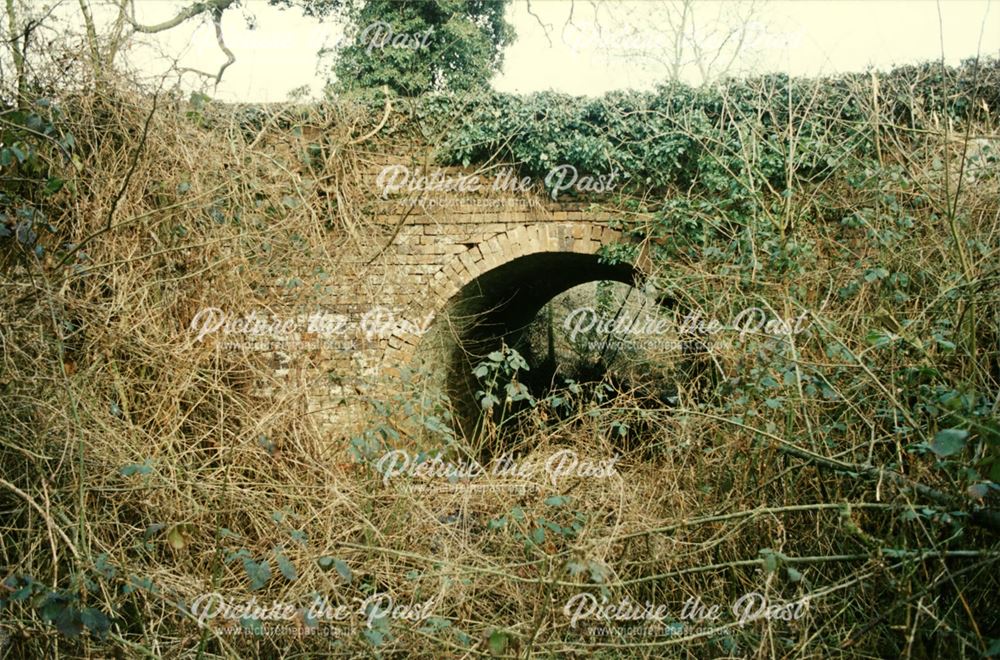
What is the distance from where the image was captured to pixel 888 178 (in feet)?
17.9

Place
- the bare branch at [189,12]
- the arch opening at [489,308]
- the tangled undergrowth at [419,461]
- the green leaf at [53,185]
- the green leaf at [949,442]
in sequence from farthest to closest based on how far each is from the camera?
1. the bare branch at [189,12]
2. the arch opening at [489,308]
3. the green leaf at [53,185]
4. the tangled undergrowth at [419,461]
5. the green leaf at [949,442]

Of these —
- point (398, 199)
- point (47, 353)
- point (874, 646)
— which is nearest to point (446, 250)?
point (398, 199)

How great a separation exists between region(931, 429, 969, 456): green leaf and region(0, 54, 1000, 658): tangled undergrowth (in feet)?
0.05

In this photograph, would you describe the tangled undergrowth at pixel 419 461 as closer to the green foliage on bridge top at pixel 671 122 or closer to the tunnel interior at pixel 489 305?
the green foliage on bridge top at pixel 671 122

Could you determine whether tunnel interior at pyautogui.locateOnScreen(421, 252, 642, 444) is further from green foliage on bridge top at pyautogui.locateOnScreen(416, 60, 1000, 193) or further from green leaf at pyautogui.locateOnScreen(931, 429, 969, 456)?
green leaf at pyautogui.locateOnScreen(931, 429, 969, 456)

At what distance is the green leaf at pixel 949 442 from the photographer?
2219 millimetres

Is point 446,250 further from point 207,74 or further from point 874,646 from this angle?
point 874,646

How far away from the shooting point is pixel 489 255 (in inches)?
281

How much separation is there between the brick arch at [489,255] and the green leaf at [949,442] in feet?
16.2

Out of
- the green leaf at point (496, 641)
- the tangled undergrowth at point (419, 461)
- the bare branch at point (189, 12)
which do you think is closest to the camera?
the green leaf at point (496, 641)

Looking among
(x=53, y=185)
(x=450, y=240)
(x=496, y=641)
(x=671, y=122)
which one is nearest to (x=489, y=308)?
(x=450, y=240)

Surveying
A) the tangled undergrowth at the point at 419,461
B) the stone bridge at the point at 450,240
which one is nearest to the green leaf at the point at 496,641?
the tangled undergrowth at the point at 419,461

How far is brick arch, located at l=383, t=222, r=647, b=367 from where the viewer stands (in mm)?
7094

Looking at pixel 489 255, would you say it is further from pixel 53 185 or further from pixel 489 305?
pixel 53 185
